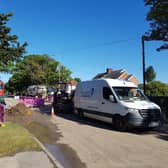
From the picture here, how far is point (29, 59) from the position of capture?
8081 cm

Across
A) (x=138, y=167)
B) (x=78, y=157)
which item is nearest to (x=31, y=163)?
(x=78, y=157)

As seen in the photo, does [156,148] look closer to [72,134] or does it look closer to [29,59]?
[72,134]

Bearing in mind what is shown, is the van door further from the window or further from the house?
the house

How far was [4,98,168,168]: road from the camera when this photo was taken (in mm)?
7363

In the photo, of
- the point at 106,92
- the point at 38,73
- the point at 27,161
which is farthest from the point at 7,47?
the point at 38,73

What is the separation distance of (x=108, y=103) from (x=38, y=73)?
210ft

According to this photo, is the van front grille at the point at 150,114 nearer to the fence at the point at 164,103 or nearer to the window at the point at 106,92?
the window at the point at 106,92

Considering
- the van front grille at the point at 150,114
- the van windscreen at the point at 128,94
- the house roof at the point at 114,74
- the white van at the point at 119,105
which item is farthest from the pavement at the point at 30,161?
the house roof at the point at 114,74

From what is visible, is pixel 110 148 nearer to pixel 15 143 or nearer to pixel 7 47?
pixel 15 143

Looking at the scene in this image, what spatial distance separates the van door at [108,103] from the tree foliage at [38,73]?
60.0m

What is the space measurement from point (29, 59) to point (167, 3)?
67.8 m

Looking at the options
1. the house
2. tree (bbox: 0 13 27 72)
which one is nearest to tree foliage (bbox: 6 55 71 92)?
the house

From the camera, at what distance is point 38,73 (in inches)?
3009

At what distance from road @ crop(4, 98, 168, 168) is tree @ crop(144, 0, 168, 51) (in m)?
7.68
